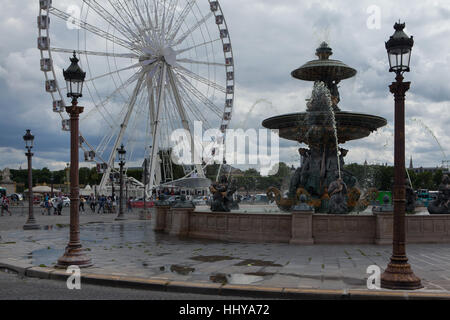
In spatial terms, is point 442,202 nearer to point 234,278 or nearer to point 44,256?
point 234,278

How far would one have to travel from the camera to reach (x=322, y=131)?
18047 mm

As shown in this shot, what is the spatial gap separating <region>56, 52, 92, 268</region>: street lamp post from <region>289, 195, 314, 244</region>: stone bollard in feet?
17.9

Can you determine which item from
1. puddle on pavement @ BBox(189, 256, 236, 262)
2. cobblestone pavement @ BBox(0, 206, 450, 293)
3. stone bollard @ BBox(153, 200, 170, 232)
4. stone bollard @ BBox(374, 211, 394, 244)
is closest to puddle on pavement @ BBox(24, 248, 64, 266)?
cobblestone pavement @ BBox(0, 206, 450, 293)

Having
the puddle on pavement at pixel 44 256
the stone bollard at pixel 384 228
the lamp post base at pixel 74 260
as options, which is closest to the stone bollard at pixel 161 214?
the puddle on pavement at pixel 44 256

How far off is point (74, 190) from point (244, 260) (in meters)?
3.77

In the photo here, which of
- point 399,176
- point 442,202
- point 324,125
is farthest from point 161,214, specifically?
point 399,176

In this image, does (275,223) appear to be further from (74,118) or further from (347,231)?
(74,118)

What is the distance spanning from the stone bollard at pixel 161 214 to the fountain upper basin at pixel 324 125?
4896mm

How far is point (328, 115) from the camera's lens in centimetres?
1784

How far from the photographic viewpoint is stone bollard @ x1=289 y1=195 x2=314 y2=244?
1314 centimetres

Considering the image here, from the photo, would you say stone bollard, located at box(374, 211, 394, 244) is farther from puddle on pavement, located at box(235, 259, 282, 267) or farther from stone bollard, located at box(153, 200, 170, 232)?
stone bollard, located at box(153, 200, 170, 232)

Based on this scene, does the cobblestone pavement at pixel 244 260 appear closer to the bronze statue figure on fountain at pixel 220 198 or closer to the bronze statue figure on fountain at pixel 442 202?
the bronze statue figure on fountain at pixel 220 198
